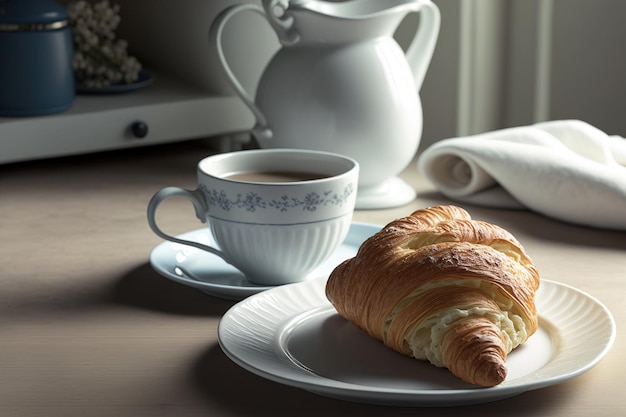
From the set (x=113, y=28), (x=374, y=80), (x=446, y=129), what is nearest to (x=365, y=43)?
(x=374, y=80)

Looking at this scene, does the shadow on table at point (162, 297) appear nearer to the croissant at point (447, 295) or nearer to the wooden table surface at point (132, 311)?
the wooden table surface at point (132, 311)

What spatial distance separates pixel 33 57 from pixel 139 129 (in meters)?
0.14

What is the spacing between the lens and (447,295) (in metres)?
0.58

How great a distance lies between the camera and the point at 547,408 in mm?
567

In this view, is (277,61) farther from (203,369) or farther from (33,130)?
(203,369)

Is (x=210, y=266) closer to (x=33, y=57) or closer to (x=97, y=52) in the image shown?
(x=33, y=57)

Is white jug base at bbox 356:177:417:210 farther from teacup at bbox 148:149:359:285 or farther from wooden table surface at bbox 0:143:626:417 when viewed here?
teacup at bbox 148:149:359:285

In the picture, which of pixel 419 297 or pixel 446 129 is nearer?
pixel 419 297

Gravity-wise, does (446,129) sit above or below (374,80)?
below

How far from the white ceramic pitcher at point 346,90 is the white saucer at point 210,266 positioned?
0.51 feet

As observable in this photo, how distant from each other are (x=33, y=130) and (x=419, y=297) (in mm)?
646

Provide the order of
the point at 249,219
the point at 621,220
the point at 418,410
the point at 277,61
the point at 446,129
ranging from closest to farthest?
1. the point at 418,410
2. the point at 249,219
3. the point at 621,220
4. the point at 277,61
5. the point at 446,129

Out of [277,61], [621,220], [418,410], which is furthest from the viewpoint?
[277,61]

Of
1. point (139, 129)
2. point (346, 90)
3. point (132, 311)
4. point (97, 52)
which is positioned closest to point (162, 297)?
point (132, 311)
